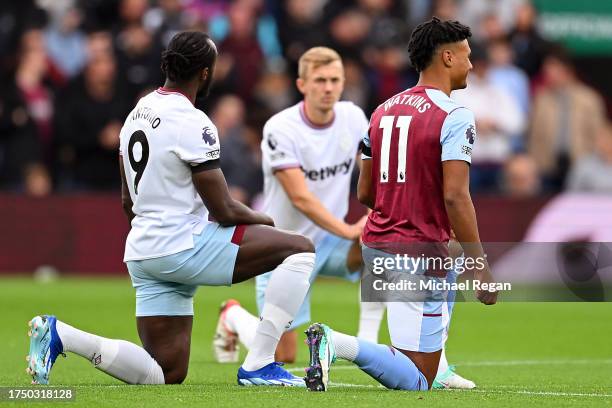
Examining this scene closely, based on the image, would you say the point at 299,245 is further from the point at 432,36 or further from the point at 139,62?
the point at 139,62

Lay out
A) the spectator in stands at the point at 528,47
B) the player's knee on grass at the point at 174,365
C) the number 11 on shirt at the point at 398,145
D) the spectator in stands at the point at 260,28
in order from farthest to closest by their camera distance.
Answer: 1. the spectator in stands at the point at 528,47
2. the spectator in stands at the point at 260,28
3. the player's knee on grass at the point at 174,365
4. the number 11 on shirt at the point at 398,145

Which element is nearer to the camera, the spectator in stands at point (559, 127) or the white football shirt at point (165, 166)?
the white football shirt at point (165, 166)

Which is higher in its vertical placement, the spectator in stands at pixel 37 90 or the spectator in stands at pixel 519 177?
the spectator in stands at pixel 37 90

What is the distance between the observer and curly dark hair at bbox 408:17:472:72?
761cm

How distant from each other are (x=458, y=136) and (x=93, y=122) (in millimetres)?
11261

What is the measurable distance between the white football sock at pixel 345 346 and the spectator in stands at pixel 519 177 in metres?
11.6

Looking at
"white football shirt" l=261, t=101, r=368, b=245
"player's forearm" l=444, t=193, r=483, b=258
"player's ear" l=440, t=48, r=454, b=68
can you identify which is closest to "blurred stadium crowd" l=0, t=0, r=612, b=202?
"white football shirt" l=261, t=101, r=368, b=245

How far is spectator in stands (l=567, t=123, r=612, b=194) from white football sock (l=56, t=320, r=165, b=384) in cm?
1220

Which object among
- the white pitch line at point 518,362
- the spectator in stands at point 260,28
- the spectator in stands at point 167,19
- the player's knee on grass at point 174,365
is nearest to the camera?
the player's knee on grass at point 174,365

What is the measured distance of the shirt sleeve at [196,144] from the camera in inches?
302

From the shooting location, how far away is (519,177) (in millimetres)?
18734

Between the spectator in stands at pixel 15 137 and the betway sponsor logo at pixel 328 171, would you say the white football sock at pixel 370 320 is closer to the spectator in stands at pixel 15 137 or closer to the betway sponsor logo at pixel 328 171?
the betway sponsor logo at pixel 328 171

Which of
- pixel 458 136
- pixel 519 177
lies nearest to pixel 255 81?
pixel 519 177

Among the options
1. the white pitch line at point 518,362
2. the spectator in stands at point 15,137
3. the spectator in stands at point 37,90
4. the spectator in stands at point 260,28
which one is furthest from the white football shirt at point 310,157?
the spectator in stands at point 260,28
